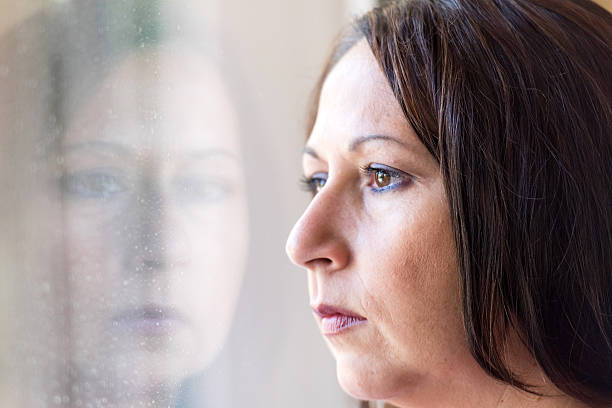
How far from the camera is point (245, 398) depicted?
3.09 ft

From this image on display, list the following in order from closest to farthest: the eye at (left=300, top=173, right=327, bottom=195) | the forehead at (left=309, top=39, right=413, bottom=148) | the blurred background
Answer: the blurred background < the forehead at (left=309, top=39, right=413, bottom=148) < the eye at (left=300, top=173, right=327, bottom=195)

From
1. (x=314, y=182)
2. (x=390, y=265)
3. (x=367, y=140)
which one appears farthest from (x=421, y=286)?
(x=314, y=182)

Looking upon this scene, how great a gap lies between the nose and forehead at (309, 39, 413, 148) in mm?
82

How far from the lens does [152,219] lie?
0.78 metres

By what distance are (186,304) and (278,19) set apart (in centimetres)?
45

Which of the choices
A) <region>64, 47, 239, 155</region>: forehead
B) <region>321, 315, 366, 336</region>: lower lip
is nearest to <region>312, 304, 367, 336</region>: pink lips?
<region>321, 315, 366, 336</region>: lower lip

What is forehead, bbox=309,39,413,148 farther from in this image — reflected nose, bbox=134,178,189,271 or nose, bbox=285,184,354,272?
Result: reflected nose, bbox=134,178,189,271

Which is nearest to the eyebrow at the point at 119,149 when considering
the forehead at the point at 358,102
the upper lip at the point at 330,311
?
the forehead at the point at 358,102

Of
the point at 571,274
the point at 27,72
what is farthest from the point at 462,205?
the point at 27,72

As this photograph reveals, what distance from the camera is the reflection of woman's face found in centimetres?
71

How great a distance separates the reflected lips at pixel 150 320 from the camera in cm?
75

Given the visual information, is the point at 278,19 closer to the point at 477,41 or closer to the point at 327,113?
the point at 327,113

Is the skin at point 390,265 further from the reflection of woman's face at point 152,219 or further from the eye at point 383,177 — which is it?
the reflection of woman's face at point 152,219

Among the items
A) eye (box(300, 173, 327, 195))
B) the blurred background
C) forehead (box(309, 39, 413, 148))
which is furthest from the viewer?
eye (box(300, 173, 327, 195))
